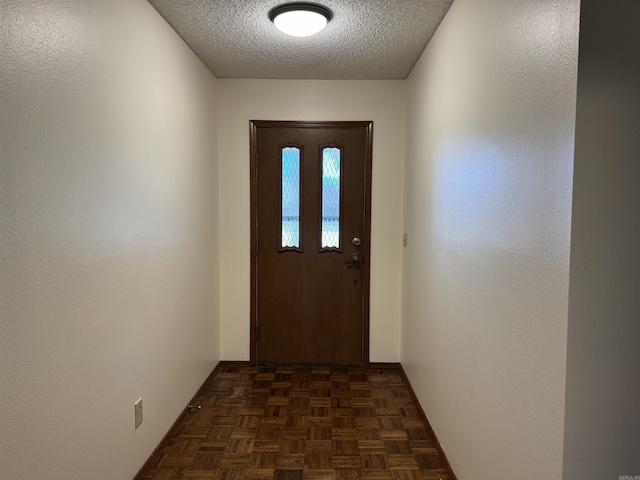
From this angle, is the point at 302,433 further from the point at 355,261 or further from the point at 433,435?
the point at 355,261

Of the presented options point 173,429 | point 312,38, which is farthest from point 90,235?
point 312,38

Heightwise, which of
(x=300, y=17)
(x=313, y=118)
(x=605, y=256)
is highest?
(x=300, y=17)

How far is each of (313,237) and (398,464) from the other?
1.94 meters

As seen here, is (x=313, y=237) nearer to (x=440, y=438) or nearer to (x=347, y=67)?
(x=347, y=67)

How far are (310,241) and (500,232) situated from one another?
234 cm

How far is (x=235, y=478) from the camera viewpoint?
2.26 metres

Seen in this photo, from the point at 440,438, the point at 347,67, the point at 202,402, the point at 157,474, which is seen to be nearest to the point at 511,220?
the point at 440,438

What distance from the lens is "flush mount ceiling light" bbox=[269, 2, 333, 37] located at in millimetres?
2359

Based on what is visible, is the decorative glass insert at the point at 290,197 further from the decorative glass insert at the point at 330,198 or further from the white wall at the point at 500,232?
the white wall at the point at 500,232

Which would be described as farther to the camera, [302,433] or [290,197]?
[290,197]

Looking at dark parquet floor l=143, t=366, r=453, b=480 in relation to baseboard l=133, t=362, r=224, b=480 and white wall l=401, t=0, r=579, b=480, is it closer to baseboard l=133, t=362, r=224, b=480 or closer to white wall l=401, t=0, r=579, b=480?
baseboard l=133, t=362, r=224, b=480

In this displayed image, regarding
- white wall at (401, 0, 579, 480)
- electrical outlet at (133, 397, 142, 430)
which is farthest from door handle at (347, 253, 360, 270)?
electrical outlet at (133, 397, 142, 430)

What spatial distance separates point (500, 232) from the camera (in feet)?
5.35

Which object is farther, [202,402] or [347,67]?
[347,67]
